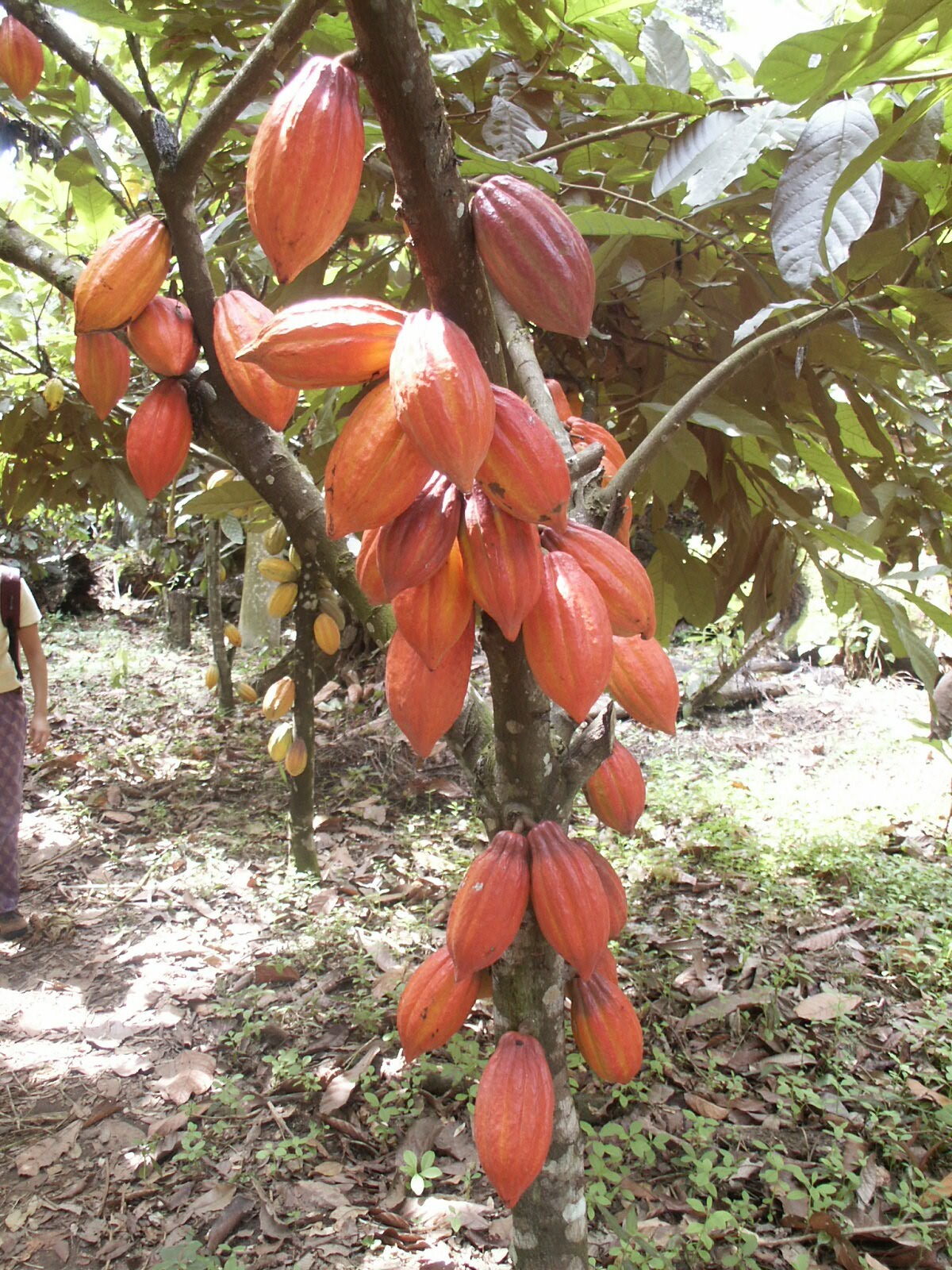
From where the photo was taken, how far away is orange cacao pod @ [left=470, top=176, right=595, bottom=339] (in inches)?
23.8

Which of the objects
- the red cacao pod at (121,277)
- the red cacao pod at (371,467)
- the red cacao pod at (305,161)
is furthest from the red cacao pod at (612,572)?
the red cacao pod at (121,277)

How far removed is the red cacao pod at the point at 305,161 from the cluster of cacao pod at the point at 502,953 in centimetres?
→ 54

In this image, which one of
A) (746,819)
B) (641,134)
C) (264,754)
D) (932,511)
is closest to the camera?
(641,134)

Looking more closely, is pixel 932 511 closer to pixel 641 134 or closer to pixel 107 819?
pixel 641 134

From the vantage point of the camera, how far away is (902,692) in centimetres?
523

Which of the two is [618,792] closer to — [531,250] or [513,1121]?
[513,1121]

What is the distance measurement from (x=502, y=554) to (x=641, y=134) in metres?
0.77

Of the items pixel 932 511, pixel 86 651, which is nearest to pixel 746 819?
pixel 932 511

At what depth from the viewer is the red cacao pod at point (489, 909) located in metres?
0.79

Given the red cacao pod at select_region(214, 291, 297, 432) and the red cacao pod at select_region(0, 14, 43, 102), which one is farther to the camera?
the red cacao pod at select_region(0, 14, 43, 102)

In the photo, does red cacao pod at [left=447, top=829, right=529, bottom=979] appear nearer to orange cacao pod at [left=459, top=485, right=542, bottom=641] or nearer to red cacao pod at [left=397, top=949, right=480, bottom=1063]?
red cacao pod at [left=397, top=949, right=480, bottom=1063]

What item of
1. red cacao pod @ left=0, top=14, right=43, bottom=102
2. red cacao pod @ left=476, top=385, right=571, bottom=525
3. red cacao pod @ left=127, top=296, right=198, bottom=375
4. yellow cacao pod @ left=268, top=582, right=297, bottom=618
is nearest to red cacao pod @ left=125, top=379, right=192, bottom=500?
red cacao pod @ left=127, top=296, right=198, bottom=375

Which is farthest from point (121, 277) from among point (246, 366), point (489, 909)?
point (489, 909)

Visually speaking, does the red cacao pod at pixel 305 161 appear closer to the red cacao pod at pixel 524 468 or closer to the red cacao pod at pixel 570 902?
the red cacao pod at pixel 524 468
